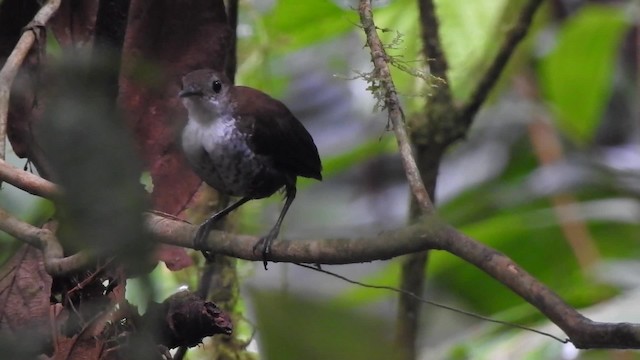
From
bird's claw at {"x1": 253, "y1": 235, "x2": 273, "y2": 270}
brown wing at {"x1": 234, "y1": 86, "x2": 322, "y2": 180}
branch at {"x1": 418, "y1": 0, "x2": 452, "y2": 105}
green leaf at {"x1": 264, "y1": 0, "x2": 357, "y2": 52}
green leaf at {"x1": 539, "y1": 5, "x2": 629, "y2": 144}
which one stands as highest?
green leaf at {"x1": 539, "y1": 5, "x2": 629, "y2": 144}

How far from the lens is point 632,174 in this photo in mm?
1856

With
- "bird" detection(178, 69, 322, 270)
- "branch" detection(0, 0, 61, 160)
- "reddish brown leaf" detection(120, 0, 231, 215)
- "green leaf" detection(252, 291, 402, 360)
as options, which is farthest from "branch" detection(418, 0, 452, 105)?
"green leaf" detection(252, 291, 402, 360)

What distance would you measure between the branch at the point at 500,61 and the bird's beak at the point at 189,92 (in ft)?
1.56

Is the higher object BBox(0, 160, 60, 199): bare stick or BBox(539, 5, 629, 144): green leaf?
BBox(539, 5, 629, 144): green leaf

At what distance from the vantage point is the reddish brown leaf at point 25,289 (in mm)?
643

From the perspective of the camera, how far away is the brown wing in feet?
3.29

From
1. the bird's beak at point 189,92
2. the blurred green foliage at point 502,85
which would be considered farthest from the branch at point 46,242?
the blurred green foliage at point 502,85

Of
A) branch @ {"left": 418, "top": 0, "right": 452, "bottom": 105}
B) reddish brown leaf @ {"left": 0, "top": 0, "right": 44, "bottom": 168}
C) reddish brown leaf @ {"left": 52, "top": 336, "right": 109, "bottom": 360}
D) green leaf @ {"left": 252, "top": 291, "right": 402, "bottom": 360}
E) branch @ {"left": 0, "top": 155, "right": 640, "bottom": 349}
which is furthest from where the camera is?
branch @ {"left": 418, "top": 0, "right": 452, "bottom": 105}

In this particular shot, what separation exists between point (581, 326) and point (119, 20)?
53 centimetres

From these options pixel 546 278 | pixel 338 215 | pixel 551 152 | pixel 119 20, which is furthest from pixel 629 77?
pixel 119 20

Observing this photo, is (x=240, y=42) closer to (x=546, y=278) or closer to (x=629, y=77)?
(x=546, y=278)

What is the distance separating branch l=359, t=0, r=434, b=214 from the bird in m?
0.28

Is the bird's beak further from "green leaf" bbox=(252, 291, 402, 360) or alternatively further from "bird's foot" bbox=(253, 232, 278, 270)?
"green leaf" bbox=(252, 291, 402, 360)

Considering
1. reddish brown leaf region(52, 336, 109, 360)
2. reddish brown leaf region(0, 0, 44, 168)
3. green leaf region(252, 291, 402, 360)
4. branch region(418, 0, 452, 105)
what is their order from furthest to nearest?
branch region(418, 0, 452, 105) → reddish brown leaf region(0, 0, 44, 168) → reddish brown leaf region(52, 336, 109, 360) → green leaf region(252, 291, 402, 360)
